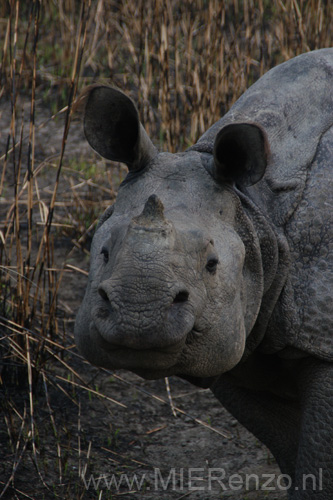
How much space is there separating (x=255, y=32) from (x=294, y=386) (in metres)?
3.55

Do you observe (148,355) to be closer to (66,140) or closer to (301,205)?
(301,205)

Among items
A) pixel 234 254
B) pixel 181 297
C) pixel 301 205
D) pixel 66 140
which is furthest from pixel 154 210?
pixel 66 140

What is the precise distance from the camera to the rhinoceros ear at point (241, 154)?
8.64 feet

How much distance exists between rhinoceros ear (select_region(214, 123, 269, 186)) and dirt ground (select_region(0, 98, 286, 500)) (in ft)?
4.92

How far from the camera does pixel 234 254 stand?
260 cm

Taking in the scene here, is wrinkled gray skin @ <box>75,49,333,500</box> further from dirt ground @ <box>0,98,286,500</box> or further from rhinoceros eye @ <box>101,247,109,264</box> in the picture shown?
dirt ground @ <box>0,98,286,500</box>

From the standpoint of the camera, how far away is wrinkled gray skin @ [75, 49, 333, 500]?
2324 millimetres

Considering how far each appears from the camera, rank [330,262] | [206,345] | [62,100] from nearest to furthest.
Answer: [206,345]
[330,262]
[62,100]

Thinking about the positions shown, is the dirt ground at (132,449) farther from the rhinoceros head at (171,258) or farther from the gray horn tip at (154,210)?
the gray horn tip at (154,210)

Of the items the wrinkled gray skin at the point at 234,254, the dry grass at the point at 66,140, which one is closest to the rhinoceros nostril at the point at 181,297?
the wrinkled gray skin at the point at 234,254

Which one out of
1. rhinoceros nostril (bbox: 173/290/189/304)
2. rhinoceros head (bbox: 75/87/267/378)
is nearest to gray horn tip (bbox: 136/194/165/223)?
rhinoceros head (bbox: 75/87/267/378)

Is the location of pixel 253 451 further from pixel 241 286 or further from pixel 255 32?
pixel 255 32

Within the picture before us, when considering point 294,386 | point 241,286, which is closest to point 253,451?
point 294,386

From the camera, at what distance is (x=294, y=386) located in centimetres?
316
